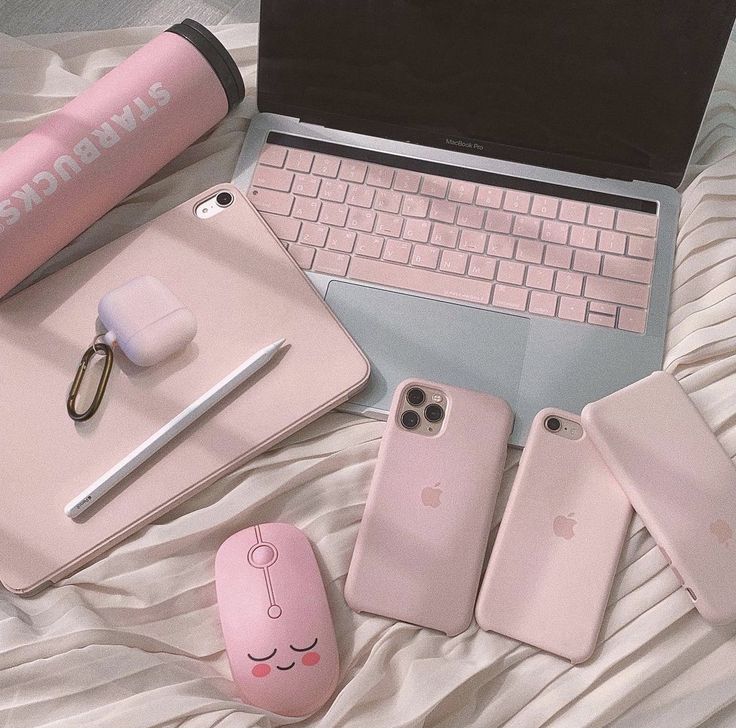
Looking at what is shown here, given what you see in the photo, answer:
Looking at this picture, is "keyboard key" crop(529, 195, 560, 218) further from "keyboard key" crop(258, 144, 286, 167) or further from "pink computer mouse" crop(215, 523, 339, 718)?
"pink computer mouse" crop(215, 523, 339, 718)

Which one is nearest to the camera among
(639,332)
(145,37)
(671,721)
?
(671,721)

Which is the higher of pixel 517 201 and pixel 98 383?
pixel 517 201

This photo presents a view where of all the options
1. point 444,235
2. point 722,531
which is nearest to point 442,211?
point 444,235

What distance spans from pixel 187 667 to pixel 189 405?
0.65 feet

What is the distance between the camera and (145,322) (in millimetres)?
699

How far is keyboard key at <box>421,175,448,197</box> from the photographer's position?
0.80 m

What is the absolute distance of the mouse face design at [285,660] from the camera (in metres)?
0.62

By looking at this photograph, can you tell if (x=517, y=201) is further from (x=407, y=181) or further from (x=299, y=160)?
(x=299, y=160)

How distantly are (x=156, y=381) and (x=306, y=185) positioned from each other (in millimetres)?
227

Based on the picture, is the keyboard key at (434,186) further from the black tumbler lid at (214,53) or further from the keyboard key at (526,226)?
the black tumbler lid at (214,53)

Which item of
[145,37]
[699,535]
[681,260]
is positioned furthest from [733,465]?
[145,37]

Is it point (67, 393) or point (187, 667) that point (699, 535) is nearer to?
point (187, 667)

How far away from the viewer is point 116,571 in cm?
68

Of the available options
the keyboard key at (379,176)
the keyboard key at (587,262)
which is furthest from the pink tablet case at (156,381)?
the keyboard key at (587,262)
